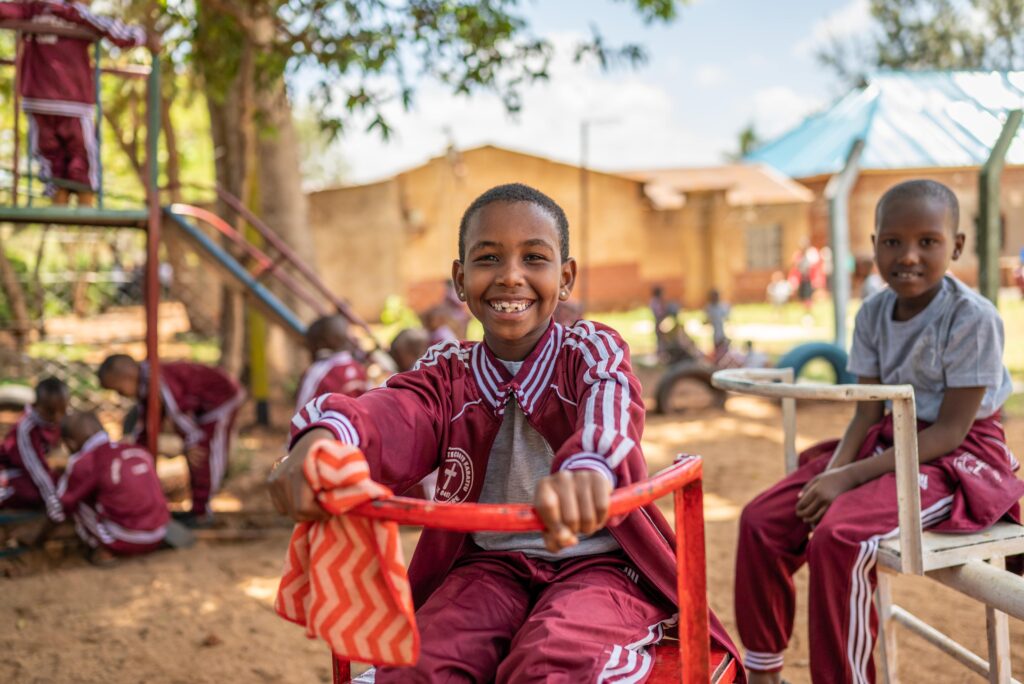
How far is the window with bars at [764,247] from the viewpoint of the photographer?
22609 mm

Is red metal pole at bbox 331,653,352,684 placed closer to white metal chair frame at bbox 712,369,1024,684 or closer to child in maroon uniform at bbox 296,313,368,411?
white metal chair frame at bbox 712,369,1024,684

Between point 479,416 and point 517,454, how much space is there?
0.37 ft

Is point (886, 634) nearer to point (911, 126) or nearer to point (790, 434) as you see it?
point (790, 434)

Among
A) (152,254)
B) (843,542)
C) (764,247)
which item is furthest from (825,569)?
(764,247)

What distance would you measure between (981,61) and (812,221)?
792cm

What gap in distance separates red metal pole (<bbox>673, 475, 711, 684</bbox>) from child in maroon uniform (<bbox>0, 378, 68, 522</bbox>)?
4.52m

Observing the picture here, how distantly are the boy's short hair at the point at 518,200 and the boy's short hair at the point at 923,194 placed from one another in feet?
3.36

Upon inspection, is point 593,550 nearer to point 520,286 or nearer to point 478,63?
point 520,286

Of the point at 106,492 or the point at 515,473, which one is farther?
the point at 106,492

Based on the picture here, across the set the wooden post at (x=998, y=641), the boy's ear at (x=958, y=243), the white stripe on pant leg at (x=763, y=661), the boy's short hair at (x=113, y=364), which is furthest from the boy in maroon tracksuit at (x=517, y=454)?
the boy's short hair at (x=113, y=364)

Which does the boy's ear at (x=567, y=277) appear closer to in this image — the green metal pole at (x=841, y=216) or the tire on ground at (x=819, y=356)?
the green metal pole at (x=841, y=216)

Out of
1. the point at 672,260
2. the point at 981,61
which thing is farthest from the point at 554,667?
the point at 981,61

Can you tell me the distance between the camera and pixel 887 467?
8.00 ft

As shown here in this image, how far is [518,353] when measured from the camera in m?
1.99
